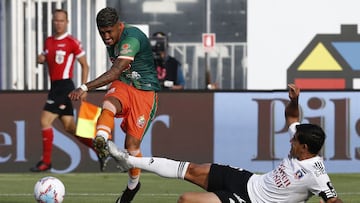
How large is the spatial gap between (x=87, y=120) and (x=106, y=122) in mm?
5667

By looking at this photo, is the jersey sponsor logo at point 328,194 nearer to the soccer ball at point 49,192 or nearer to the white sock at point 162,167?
the white sock at point 162,167

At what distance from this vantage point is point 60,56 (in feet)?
54.1

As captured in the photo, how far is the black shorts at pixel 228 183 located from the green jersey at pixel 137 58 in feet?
6.23

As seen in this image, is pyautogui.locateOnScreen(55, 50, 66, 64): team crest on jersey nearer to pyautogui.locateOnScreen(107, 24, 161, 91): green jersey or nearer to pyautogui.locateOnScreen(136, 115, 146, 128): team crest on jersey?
pyautogui.locateOnScreen(107, 24, 161, 91): green jersey

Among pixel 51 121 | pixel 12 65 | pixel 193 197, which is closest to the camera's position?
pixel 193 197

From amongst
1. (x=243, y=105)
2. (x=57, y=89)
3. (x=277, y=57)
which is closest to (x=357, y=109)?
(x=243, y=105)

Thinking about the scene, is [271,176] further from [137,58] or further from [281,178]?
[137,58]

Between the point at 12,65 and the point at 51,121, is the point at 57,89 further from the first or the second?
the point at 12,65

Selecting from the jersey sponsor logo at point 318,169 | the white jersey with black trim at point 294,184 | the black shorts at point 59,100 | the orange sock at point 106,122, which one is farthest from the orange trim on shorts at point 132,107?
the black shorts at point 59,100

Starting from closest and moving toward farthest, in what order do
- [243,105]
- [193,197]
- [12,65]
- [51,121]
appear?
[193,197] → [51,121] → [243,105] → [12,65]

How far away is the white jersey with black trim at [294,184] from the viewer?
9430 mm

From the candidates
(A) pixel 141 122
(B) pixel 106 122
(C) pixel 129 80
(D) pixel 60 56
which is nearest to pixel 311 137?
(B) pixel 106 122

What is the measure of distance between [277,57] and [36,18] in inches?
205

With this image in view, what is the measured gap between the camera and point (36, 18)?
2439 cm
